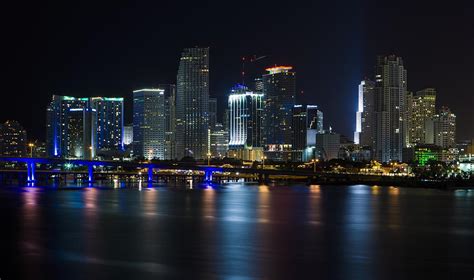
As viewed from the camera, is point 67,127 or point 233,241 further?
Result: point 67,127

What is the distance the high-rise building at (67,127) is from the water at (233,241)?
144 meters

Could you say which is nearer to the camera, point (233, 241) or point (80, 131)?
point (233, 241)

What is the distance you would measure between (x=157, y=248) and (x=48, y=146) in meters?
175

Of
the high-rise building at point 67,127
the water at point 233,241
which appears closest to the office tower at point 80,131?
the high-rise building at point 67,127

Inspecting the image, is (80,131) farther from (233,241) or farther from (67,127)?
(233,241)

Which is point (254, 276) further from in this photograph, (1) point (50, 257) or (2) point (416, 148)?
(2) point (416, 148)

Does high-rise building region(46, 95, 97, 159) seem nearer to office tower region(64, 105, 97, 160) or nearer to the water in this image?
office tower region(64, 105, 97, 160)

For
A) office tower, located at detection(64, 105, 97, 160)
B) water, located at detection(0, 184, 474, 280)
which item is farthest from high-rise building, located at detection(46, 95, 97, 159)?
water, located at detection(0, 184, 474, 280)

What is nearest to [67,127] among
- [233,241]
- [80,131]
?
[80,131]

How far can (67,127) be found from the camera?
7697 inches

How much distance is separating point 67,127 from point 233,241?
562 ft

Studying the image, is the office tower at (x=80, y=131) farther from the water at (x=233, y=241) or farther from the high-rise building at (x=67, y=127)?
the water at (x=233, y=241)

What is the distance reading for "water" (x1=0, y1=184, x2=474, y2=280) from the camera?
24.0 meters

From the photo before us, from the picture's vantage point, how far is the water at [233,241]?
2398 centimetres
